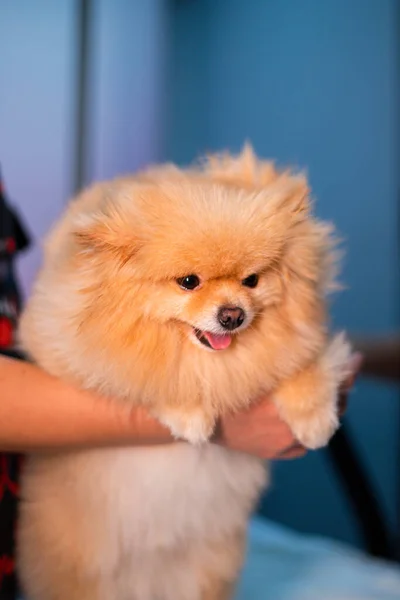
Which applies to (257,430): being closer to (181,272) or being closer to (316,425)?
(316,425)

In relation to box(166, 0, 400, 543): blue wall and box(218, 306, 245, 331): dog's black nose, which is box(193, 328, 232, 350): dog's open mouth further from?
box(166, 0, 400, 543): blue wall

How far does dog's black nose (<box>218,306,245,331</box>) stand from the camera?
3.04 ft

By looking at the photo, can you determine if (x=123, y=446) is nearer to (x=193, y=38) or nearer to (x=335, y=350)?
(x=335, y=350)

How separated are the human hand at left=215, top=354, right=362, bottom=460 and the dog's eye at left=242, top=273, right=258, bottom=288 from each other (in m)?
0.21

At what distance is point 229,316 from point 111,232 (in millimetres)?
217

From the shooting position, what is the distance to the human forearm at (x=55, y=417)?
39.3 inches

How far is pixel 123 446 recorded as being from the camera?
108cm

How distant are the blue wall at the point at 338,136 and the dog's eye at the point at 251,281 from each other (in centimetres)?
150

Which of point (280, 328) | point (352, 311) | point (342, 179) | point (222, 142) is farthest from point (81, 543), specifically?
point (222, 142)

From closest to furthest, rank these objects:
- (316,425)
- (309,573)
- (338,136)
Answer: (316,425), (309,573), (338,136)

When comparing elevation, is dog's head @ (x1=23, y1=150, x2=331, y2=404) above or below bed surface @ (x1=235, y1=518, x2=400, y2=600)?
above

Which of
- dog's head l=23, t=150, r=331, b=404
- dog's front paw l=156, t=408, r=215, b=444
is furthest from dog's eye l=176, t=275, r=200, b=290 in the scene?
dog's front paw l=156, t=408, r=215, b=444

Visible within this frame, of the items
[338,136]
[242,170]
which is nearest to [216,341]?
[242,170]

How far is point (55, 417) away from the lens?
101cm
